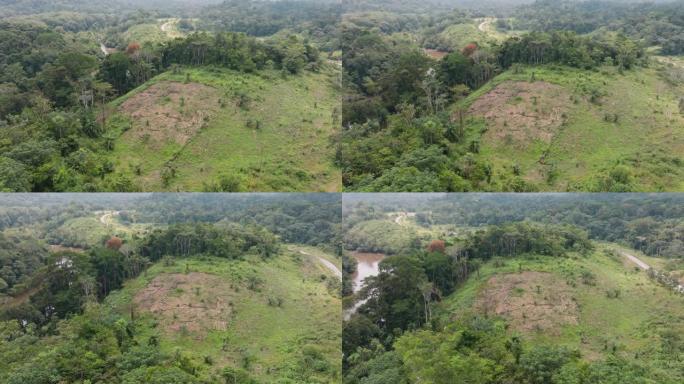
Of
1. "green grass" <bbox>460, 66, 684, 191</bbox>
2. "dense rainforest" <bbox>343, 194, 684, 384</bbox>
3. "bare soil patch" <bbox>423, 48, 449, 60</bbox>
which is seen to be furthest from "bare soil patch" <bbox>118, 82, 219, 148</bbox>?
"green grass" <bbox>460, 66, 684, 191</bbox>

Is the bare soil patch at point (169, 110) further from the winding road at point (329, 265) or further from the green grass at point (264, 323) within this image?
the winding road at point (329, 265)

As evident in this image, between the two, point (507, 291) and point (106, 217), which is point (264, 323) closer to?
point (106, 217)

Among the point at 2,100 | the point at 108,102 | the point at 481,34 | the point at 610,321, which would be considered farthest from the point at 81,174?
the point at 610,321

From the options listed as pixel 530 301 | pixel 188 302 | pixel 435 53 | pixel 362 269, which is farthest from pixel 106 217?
pixel 530 301

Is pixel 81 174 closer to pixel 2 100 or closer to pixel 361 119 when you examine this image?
pixel 2 100

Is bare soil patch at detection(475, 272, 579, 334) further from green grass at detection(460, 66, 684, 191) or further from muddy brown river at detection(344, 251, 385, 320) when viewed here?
muddy brown river at detection(344, 251, 385, 320)

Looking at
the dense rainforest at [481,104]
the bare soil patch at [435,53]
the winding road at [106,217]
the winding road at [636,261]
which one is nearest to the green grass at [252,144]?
the winding road at [106,217]
